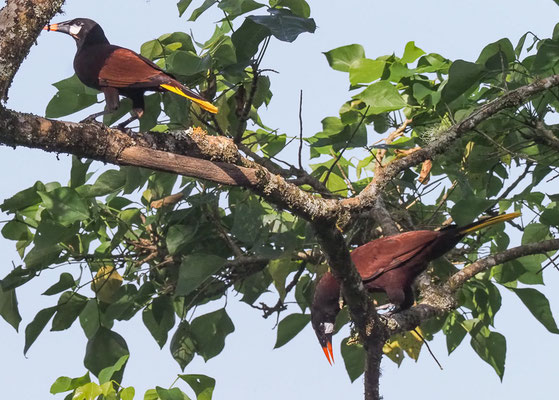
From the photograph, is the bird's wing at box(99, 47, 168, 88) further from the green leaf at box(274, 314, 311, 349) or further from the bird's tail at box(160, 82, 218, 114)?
the green leaf at box(274, 314, 311, 349)

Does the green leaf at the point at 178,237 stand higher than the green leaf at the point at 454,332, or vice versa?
the green leaf at the point at 178,237

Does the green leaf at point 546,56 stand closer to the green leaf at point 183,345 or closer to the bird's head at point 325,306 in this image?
the bird's head at point 325,306

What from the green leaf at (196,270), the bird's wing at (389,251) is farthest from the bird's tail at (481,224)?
the green leaf at (196,270)

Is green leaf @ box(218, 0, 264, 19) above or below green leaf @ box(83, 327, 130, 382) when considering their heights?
above

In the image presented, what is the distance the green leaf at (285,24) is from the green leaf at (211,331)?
1.36 metres

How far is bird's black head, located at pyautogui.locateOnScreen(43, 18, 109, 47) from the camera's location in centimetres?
347

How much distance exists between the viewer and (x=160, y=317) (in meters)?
3.66

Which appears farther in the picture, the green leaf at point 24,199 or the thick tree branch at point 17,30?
the green leaf at point 24,199

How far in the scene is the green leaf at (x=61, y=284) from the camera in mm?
3660

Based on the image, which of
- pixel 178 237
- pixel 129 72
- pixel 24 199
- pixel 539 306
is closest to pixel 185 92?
pixel 129 72

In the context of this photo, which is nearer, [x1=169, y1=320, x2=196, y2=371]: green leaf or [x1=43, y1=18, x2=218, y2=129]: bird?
[x1=43, y1=18, x2=218, y2=129]: bird

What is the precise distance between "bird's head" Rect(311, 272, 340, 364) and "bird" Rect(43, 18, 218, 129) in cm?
93

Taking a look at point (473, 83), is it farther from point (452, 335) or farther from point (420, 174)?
point (452, 335)

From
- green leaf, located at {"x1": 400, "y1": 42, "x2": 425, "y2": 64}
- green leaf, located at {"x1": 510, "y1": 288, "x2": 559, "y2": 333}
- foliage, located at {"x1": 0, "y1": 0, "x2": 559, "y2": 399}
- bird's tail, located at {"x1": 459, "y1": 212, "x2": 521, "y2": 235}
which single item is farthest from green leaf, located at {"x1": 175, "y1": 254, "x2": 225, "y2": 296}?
green leaf, located at {"x1": 510, "y1": 288, "x2": 559, "y2": 333}
